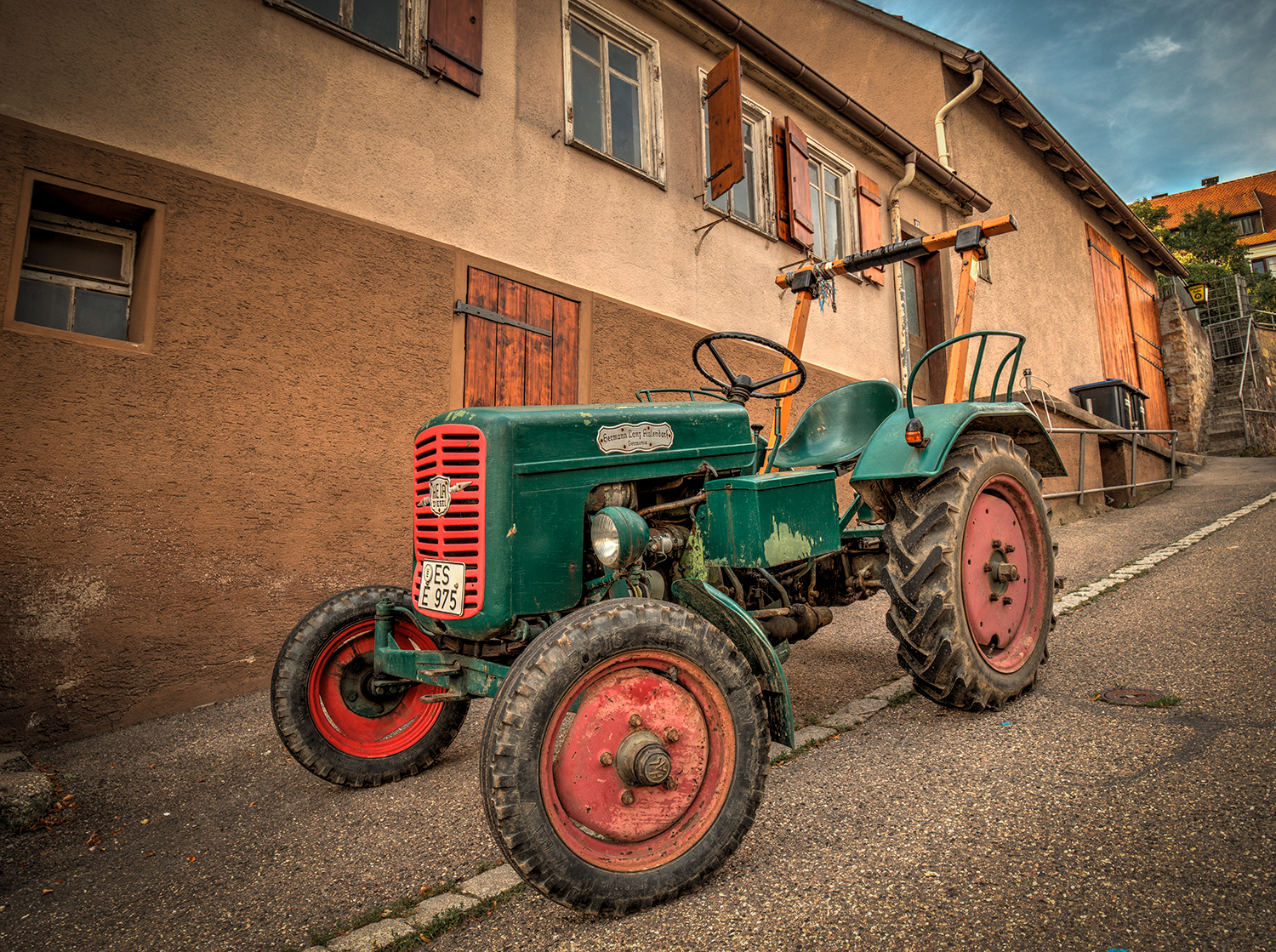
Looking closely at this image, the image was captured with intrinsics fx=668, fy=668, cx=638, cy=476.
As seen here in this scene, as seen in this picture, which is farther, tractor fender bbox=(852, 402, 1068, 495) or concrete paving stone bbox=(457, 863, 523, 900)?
tractor fender bbox=(852, 402, 1068, 495)

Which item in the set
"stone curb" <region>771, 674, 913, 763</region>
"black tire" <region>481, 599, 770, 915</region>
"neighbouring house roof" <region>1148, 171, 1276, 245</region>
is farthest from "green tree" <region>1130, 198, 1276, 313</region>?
"black tire" <region>481, 599, 770, 915</region>

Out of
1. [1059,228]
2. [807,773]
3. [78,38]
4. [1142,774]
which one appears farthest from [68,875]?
[1059,228]

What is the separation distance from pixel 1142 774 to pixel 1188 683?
1033 millimetres

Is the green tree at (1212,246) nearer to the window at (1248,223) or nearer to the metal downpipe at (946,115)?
the window at (1248,223)

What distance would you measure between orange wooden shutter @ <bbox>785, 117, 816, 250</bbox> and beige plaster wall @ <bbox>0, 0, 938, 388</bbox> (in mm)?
662

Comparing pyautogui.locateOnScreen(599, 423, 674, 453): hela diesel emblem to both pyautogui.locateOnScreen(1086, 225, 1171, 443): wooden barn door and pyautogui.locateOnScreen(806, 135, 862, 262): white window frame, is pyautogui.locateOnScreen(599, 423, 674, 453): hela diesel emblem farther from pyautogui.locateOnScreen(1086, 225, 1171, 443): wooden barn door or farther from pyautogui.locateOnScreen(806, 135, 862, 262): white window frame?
pyautogui.locateOnScreen(1086, 225, 1171, 443): wooden barn door

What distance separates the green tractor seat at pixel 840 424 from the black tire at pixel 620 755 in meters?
1.69

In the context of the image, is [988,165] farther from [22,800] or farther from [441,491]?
[22,800]

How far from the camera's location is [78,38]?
3.19m

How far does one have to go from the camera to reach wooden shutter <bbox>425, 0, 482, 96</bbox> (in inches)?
173

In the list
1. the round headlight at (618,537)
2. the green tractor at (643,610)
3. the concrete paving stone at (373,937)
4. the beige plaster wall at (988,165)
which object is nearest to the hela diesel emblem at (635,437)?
the green tractor at (643,610)

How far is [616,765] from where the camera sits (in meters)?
1.54

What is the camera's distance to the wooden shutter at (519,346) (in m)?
4.48

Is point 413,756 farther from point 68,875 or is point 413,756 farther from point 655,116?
point 655,116
